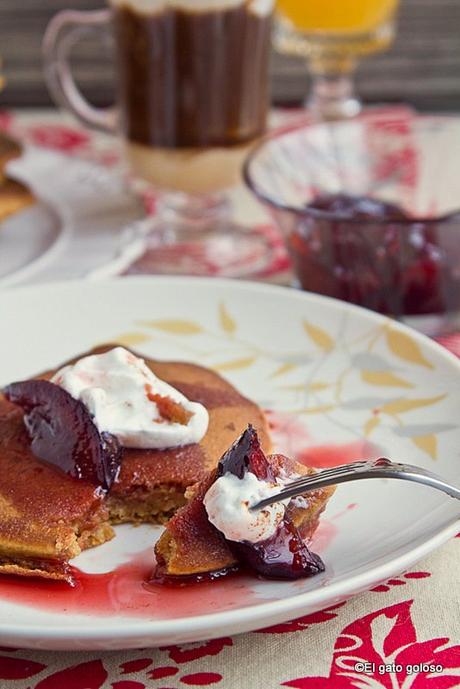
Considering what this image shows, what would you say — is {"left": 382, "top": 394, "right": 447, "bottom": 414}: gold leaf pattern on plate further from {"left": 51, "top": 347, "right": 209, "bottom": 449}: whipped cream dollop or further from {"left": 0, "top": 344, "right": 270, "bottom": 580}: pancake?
{"left": 51, "top": 347, "right": 209, "bottom": 449}: whipped cream dollop

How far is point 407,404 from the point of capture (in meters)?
1.78

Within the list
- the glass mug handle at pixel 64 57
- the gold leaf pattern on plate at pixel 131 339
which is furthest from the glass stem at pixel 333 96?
the gold leaf pattern on plate at pixel 131 339

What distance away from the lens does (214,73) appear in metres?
2.49

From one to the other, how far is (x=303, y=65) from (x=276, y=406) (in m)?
2.39

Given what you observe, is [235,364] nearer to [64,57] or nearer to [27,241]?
[27,241]

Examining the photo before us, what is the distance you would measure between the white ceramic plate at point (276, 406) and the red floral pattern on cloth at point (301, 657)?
59mm

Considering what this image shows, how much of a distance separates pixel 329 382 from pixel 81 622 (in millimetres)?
732

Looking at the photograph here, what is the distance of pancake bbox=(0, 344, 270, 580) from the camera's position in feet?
4.64

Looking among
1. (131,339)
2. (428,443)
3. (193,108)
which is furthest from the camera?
(193,108)

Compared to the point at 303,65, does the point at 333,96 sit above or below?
above

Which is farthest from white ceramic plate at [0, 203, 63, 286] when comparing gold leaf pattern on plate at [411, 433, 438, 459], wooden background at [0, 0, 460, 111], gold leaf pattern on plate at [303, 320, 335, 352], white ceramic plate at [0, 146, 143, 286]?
wooden background at [0, 0, 460, 111]

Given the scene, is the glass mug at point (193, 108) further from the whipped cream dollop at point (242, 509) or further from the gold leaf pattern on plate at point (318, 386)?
the whipped cream dollop at point (242, 509)

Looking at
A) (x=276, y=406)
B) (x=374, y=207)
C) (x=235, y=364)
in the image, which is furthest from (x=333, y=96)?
(x=276, y=406)

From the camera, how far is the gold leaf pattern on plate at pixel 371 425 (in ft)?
5.65
